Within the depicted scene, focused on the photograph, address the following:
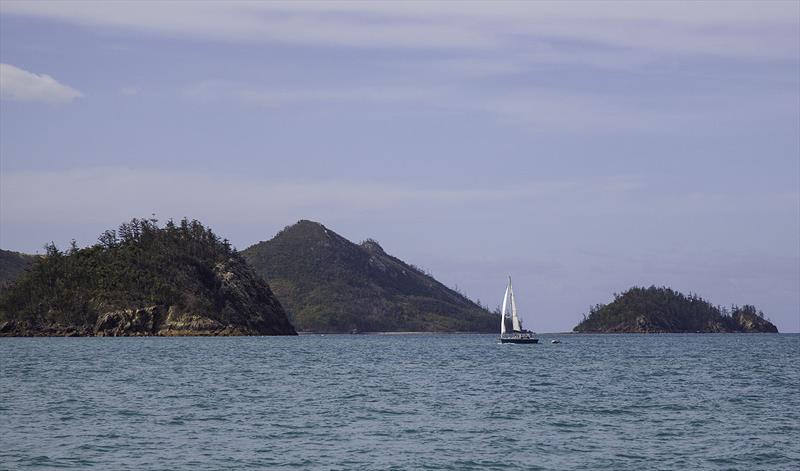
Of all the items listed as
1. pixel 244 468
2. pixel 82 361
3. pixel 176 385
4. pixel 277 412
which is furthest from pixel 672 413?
pixel 82 361

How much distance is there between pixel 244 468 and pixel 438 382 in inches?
2147

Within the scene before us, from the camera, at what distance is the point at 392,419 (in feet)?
221

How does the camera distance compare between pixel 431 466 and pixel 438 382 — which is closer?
pixel 431 466

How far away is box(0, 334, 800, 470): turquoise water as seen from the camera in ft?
167

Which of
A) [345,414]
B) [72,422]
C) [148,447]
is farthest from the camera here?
[345,414]

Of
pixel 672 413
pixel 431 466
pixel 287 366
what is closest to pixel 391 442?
pixel 431 466

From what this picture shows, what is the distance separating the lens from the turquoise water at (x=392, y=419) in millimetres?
51031

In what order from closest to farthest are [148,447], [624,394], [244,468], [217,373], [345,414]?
1. [244,468]
2. [148,447]
3. [345,414]
4. [624,394]
5. [217,373]

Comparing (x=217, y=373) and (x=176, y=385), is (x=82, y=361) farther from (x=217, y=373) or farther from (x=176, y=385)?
(x=176, y=385)

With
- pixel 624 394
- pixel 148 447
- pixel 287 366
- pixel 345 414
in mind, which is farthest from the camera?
pixel 287 366

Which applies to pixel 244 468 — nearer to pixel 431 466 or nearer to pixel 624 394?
pixel 431 466

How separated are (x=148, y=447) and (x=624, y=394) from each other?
156 feet

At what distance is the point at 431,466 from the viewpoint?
4909 cm

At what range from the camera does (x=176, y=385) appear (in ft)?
307
